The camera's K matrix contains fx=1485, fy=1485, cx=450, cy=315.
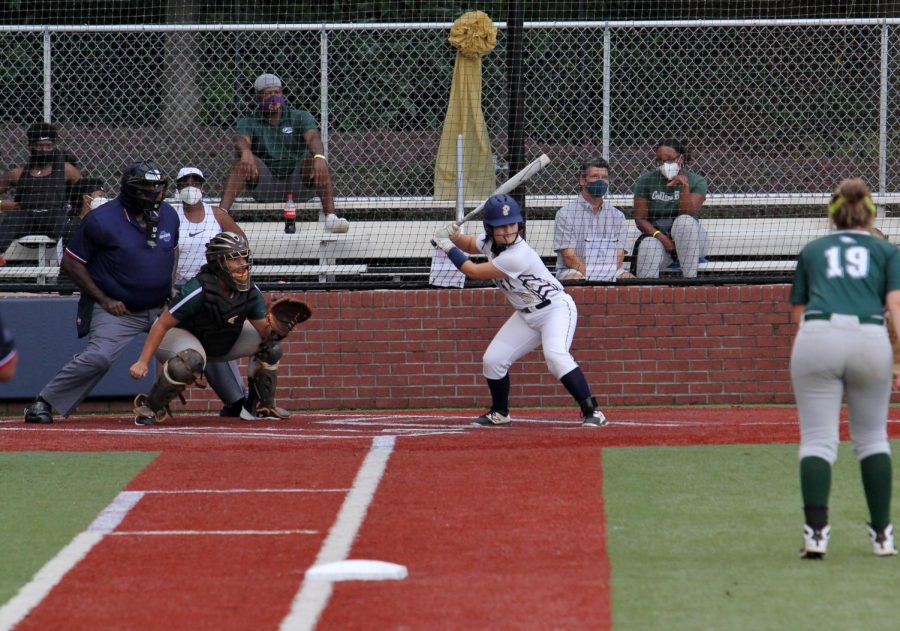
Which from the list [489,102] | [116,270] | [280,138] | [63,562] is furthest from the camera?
[489,102]

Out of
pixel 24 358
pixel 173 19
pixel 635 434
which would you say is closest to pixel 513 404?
pixel 635 434

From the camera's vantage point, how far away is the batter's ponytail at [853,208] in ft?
19.3

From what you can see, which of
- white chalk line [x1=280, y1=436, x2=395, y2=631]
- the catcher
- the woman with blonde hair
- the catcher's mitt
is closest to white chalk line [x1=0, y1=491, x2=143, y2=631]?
white chalk line [x1=280, y1=436, x2=395, y2=631]

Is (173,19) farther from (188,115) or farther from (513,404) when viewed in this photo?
(513,404)

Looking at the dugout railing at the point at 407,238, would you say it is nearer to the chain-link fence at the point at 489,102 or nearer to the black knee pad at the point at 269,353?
the chain-link fence at the point at 489,102

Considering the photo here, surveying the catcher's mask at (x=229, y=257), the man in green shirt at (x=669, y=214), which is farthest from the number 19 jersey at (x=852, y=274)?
the man in green shirt at (x=669, y=214)

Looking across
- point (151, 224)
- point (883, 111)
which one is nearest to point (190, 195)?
point (151, 224)

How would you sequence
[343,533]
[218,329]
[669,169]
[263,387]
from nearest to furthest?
[343,533] < [218,329] < [263,387] < [669,169]

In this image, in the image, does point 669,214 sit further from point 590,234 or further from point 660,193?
point 590,234

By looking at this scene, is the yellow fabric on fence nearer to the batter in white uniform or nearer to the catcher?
the batter in white uniform

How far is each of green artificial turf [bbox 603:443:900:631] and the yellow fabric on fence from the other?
503 centimetres

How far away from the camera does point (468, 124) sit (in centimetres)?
1339

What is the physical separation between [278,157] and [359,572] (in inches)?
319

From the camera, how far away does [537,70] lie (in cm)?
Answer: 1329
